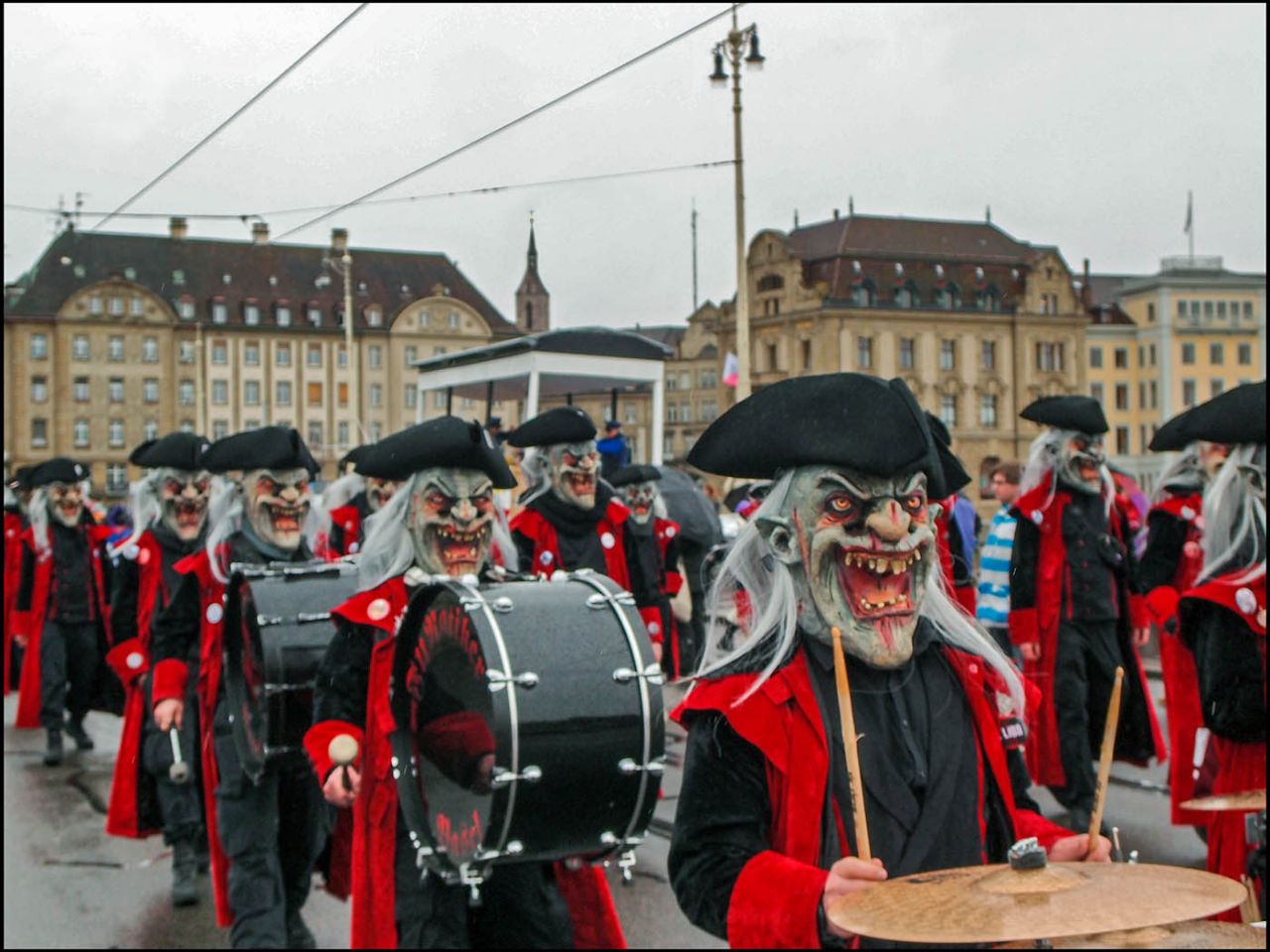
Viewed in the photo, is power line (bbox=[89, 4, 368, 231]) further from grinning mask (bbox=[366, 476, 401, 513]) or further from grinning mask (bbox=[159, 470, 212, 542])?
grinning mask (bbox=[366, 476, 401, 513])

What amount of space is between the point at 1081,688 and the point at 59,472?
325 inches

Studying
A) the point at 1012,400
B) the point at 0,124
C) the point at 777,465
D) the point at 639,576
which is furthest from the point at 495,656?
the point at 1012,400

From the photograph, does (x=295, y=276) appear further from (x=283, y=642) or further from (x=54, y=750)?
(x=283, y=642)

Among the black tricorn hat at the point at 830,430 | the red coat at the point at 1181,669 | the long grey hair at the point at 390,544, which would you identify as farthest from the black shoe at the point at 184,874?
the black tricorn hat at the point at 830,430

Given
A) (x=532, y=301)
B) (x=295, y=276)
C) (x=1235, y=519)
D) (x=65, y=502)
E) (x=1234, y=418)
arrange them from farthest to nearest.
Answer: (x=65, y=502) < (x=295, y=276) < (x=532, y=301) < (x=1235, y=519) < (x=1234, y=418)

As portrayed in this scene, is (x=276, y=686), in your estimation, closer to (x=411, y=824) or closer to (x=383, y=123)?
(x=411, y=824)

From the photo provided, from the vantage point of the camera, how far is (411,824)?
4.81 meters

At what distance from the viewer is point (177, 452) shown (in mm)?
8766

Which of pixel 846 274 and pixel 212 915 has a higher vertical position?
pixel 846 274

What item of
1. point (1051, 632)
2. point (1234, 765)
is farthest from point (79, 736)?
point (1234, 765)

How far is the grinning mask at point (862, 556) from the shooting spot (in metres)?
3.06

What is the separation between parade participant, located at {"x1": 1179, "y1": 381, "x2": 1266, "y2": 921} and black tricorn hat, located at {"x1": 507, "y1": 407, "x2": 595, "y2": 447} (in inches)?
182

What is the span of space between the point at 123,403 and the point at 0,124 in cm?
2947

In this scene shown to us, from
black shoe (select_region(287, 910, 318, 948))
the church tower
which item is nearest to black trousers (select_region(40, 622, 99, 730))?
the church tower
